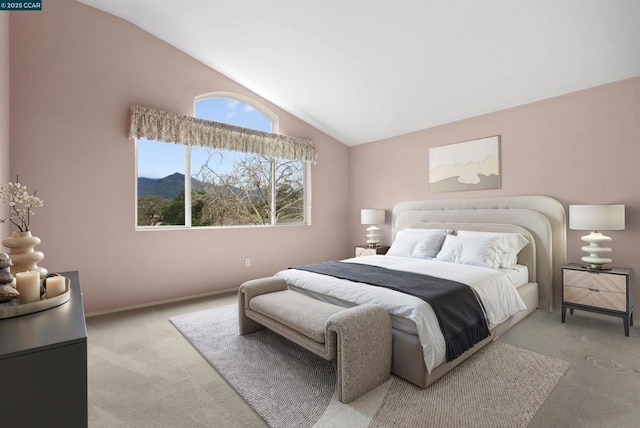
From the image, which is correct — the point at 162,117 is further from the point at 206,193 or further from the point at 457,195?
the point at 457,195

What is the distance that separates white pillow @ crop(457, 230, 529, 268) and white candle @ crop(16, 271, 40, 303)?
362 centimetres

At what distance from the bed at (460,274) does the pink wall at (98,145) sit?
178cm

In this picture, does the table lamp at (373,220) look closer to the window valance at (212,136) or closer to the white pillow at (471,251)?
the window valance at (212,136)

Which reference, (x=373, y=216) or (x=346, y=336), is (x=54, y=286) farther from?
(x=373, y=216)

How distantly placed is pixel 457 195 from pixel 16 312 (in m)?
4.38

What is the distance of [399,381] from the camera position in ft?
6.77

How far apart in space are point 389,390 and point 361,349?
36cm

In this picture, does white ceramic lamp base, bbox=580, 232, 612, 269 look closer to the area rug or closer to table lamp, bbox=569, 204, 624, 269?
table lamp, bbox=569, 204, 624, 269

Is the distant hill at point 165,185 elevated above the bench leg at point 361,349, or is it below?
above

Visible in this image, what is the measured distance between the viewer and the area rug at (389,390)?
1.71 m

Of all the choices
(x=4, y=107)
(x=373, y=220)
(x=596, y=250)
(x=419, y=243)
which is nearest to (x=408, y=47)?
(x=419, y=243)

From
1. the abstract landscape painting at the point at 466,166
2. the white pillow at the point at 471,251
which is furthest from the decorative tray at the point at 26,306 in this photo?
the abstract landscape painting at the point at 466,166

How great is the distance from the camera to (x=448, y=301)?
222 cm

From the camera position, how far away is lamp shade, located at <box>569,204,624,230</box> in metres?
2.79
